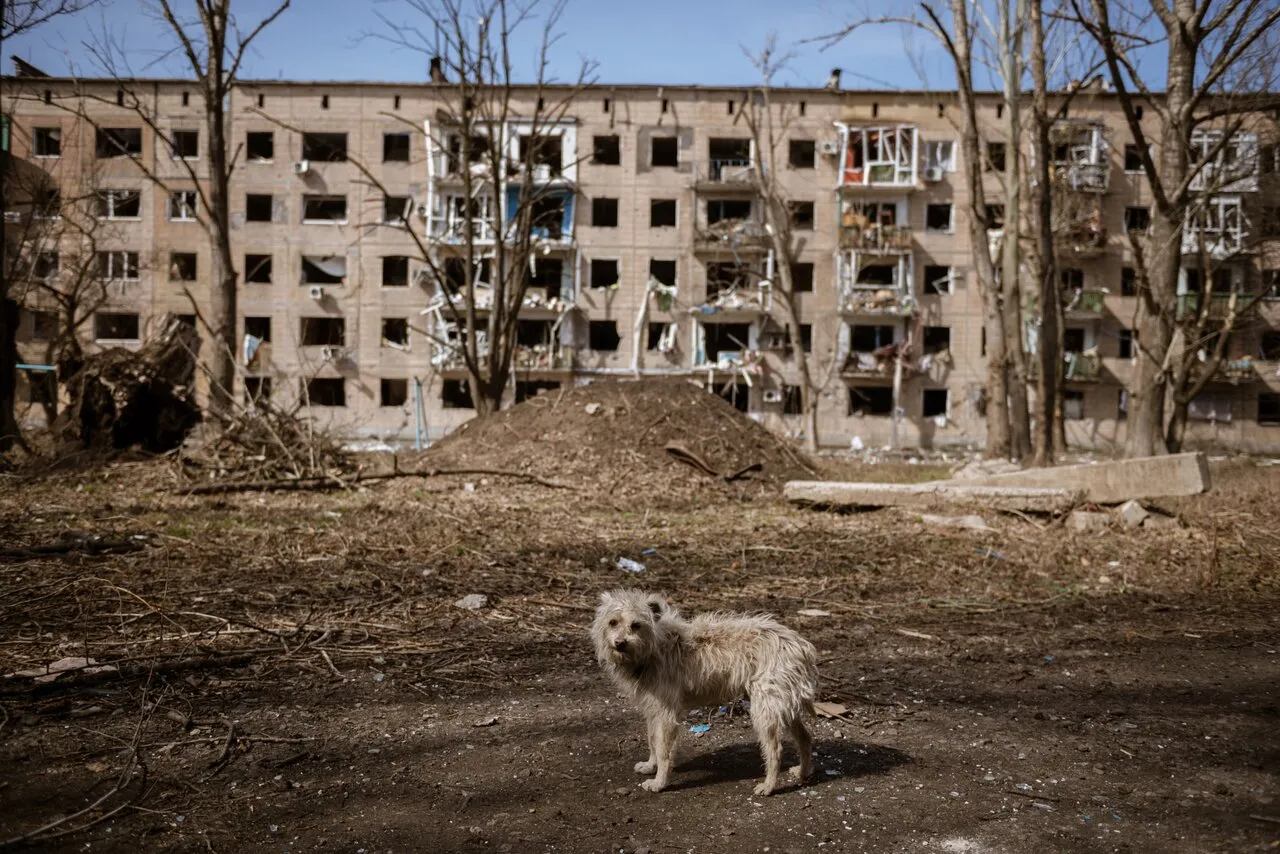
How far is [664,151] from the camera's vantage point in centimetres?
4356

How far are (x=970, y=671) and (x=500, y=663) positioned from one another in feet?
9.07

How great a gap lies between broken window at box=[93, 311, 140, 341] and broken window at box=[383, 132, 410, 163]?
528 inches

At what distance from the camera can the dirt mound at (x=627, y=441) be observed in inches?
544

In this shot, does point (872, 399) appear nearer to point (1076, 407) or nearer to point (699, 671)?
point (1076, 407)

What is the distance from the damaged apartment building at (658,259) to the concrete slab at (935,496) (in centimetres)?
3008

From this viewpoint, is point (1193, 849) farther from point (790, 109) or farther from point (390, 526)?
point (790, 109)

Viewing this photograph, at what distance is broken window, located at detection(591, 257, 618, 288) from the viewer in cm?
4291

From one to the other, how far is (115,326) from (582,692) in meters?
44.8

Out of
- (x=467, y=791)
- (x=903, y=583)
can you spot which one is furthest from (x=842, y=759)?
(x=903, y=583)

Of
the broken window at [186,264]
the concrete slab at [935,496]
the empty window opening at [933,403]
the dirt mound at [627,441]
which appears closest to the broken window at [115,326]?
the broken window at [186,264]

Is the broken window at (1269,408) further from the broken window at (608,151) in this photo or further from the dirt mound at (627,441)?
the dirt mound at (627,441)

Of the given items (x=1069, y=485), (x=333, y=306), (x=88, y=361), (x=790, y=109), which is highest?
(x=790, y=109)

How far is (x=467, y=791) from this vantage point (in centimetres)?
384

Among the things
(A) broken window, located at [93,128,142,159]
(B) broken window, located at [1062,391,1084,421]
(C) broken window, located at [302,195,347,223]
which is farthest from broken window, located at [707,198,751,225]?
(A) broken window, located at [93,128,142,159]
